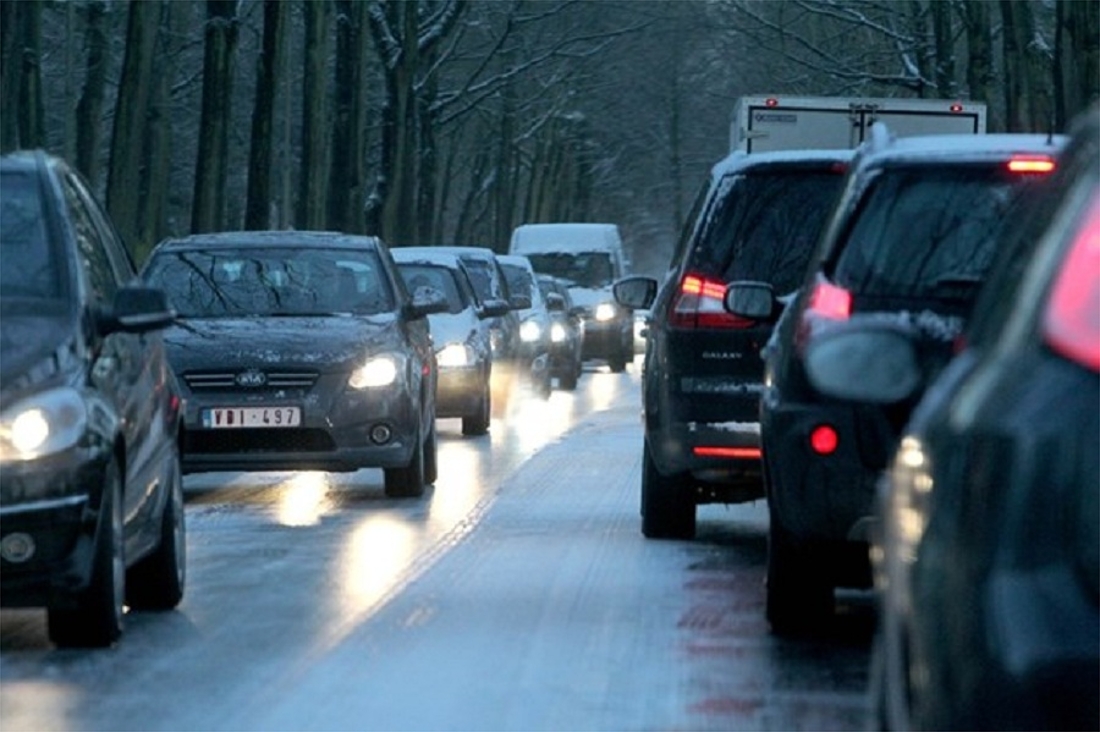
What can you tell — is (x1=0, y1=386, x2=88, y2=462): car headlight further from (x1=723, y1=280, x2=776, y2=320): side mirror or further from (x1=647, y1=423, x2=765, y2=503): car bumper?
(x1=647, y1=423, x2=765, y2=503): car bumper

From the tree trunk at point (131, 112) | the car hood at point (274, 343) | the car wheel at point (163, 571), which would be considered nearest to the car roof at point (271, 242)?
the car hood at point (274, 343)

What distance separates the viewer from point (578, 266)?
2052 inches

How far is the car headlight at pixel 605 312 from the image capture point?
51.0 metres

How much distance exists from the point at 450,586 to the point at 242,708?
341 cm

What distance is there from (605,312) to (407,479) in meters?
33.6

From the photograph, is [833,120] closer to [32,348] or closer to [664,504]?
[664,504]

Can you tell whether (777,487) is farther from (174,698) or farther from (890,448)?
(174,698)

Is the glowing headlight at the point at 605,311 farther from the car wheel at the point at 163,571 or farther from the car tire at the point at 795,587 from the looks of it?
the car tire at the point at 795,587

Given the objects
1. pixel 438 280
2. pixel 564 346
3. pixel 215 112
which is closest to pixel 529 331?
pixel 564 346

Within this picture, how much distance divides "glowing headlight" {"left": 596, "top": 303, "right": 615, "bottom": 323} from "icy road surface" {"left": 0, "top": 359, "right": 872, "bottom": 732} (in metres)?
34.0

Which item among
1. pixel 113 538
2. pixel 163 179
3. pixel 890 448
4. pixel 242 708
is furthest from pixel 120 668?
pixel 163 179

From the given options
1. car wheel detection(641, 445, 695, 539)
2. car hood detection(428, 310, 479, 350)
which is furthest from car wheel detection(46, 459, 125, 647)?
car hood detection(428, 310, 479, 350)

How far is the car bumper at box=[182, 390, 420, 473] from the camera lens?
17188 millimetres

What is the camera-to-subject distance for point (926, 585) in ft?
14.2
